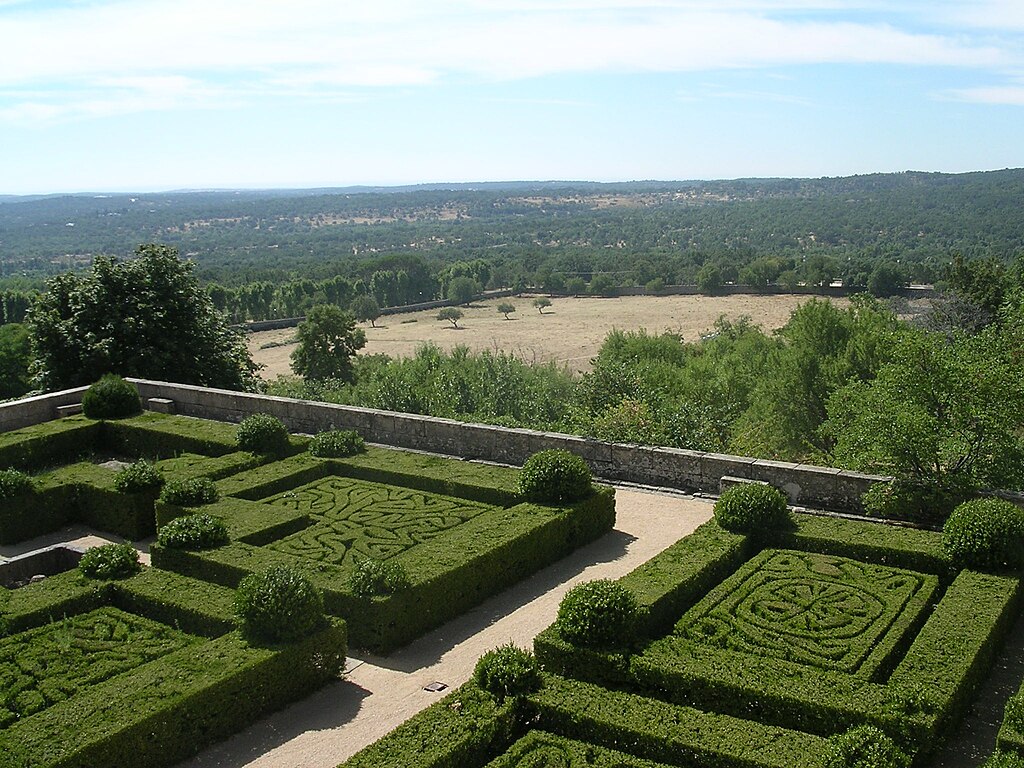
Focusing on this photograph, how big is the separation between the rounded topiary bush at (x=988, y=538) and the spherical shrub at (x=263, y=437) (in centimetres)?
1094

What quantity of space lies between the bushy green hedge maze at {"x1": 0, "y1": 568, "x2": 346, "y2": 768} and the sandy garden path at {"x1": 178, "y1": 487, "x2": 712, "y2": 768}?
0.33 metres

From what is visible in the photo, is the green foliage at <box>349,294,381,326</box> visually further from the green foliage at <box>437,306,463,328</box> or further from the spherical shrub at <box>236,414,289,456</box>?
the spherical shrub at <box>236,414,289,456</box>

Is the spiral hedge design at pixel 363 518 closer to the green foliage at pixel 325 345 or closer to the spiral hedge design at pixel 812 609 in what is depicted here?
the spiral hedge design at pixel 812 609

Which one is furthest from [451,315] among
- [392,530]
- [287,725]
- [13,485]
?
[287,725]

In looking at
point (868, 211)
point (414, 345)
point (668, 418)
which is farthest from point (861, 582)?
point (868, 211)

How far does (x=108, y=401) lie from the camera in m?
19.9

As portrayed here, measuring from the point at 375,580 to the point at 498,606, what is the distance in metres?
1.87

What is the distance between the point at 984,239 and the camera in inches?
4879

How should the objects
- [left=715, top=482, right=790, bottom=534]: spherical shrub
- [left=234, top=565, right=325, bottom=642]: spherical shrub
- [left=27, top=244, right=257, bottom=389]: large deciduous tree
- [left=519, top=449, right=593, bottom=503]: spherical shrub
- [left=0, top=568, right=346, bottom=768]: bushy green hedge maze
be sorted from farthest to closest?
[left=27, top=244, right=257, bottom=389]: large deciduous tree → [left=519, top=449, right=593, bottom=503]: spherical shrub → [left=715, top=482, right=790, bottom=534]: spherical shrub → [left=234, top=565, right=325, bottom=642]: spherical shrub → [left=0, top=568, right=346, bottom=768]: bushy green hedge maze

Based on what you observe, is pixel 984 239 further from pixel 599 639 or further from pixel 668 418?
pixel 599 639

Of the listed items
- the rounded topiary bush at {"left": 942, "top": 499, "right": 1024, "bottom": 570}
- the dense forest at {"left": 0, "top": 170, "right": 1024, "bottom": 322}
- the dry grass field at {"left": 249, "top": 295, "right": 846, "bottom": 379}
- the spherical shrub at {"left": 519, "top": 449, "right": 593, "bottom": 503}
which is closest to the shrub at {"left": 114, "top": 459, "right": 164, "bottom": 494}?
the spherical shrub at {"left": 519, "top": 449, "right": 593, "bottom": 503}

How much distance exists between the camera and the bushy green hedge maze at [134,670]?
354 inches

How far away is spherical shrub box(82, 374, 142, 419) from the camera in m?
19.9

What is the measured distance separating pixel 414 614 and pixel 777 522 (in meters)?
5.01
